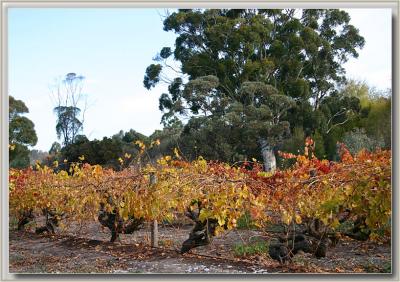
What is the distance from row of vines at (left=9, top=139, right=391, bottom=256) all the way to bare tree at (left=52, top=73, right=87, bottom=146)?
6662mm

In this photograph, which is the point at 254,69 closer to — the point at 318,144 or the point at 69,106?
the point at 318,144

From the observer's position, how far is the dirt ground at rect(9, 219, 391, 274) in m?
3.79

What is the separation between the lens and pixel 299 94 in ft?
47.3

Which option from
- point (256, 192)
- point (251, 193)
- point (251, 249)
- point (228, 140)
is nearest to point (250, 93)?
point (228, 140)

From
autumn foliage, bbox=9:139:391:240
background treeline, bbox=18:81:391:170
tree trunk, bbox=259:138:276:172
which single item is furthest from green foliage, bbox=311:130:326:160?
autumn foliage, bbox=9:139:391:240

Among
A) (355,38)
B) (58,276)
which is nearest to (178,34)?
(355,38)

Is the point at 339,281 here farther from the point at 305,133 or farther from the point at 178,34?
the point at 178,34

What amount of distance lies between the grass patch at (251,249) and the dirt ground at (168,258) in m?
0.07

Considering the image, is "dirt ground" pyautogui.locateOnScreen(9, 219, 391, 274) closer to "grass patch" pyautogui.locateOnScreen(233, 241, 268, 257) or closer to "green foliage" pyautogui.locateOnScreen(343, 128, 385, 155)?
"grass patch" pyautogui.locateOnScreen(233, 241, 268, 257)

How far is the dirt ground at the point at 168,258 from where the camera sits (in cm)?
379

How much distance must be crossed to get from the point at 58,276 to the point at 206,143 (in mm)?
8855

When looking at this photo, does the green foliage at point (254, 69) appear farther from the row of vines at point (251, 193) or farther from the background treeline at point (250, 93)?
the row of vines at point (251, 193)

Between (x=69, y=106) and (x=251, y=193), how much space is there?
30.5ft

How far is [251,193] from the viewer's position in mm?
3566
